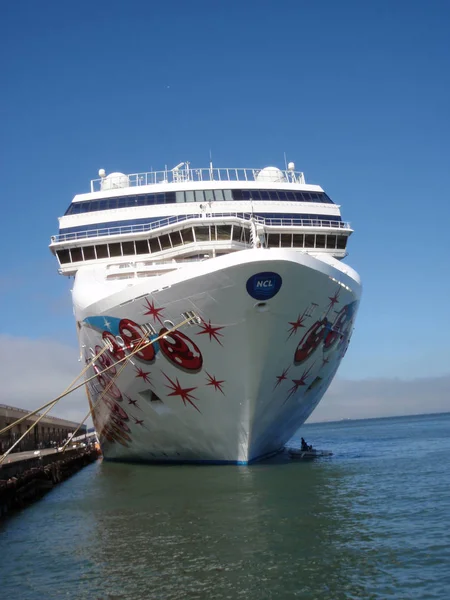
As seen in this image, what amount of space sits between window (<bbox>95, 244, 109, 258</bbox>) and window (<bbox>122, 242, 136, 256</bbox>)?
2.71 feet

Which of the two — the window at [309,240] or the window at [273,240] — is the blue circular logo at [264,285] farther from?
the window at [309,240]

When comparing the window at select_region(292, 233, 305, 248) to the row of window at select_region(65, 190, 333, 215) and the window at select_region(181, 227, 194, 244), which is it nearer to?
the row of window at select_region(65, 190, 333, 215)

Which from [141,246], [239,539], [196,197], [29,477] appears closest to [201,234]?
[141,246]

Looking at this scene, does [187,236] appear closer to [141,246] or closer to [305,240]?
[141,246]

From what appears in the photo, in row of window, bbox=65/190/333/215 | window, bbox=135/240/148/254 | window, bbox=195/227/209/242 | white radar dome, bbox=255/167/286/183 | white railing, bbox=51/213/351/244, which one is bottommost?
window, bbox=195/227/209/242

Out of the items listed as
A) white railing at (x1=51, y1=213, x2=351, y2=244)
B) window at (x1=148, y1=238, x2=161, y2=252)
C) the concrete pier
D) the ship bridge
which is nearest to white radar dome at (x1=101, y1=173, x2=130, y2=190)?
the ship bridge

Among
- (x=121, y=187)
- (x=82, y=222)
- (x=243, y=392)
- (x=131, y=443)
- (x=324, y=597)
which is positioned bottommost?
(x=324, y=597)

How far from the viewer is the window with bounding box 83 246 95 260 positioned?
81.5ft

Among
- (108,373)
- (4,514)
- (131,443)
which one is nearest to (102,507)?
(4,514)

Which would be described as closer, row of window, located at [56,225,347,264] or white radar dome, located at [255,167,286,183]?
row of window, located at [56,225,347,264]

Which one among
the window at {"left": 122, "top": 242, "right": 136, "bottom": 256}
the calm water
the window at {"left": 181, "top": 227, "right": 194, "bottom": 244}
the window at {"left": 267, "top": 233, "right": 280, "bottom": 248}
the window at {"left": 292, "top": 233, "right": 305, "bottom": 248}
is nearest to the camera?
the calm water

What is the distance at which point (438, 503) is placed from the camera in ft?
48.3

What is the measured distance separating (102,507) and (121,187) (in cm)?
1743

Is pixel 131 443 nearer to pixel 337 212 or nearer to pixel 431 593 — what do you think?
pixel 337 212
